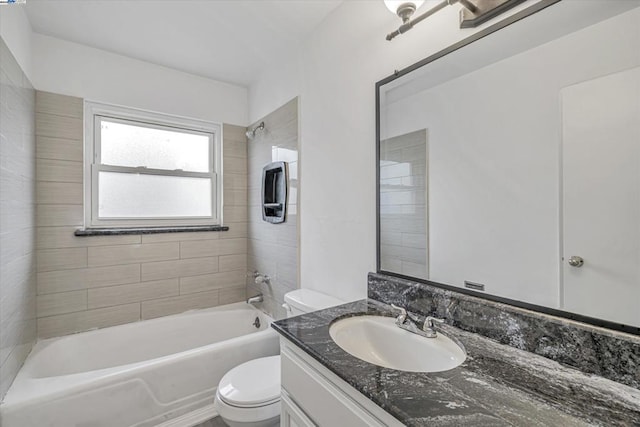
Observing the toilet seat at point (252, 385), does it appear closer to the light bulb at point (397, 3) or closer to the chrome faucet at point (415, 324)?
the chrome faucet at point (415, 324)

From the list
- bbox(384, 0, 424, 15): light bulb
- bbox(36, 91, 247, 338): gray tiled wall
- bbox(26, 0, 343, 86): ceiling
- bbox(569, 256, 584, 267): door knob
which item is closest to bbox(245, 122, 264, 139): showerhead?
bbox(36, 91, 247, 338): gray tiled wall

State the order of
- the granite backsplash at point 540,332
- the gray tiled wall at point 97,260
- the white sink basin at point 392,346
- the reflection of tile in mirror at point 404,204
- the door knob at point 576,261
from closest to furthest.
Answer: the granite backsplash at point 540,332
the door knob at point 576,261
the white sink basin at point 392,346
the reflection of tile in mirror at point 404,204
the gray tiled wall at point 97,260

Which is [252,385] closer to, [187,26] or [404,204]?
[404,204]

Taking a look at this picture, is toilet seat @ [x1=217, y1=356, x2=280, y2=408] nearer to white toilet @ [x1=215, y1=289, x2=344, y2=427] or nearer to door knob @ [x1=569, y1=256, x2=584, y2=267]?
white toilet @ [x1=215, y1=289, x2=344, y2=427]

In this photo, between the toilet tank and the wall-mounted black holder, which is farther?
the wall-mounted black holder

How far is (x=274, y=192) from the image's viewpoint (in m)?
2.47

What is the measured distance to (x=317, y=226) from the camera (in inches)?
77.3

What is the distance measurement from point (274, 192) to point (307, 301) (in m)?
1.05

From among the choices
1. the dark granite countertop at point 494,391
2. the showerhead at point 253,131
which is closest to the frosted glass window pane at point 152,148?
the showerhead at point 253,131

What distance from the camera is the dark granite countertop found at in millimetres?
613

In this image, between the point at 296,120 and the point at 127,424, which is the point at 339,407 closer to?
the point at 127,424

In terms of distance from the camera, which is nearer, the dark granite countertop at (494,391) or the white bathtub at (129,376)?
the dark granite countertop at (494,391)

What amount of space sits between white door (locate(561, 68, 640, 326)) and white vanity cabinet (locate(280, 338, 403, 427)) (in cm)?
68

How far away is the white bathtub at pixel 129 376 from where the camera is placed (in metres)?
1.42
